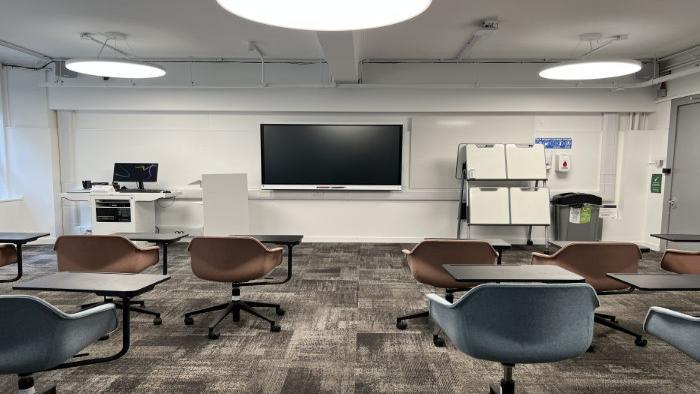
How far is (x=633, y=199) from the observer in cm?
630

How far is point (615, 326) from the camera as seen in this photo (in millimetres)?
2988

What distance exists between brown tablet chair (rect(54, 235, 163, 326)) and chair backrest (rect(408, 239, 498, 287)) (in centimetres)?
218

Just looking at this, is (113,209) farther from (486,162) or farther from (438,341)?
(486,162)

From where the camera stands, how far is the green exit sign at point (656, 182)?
19.6 ft

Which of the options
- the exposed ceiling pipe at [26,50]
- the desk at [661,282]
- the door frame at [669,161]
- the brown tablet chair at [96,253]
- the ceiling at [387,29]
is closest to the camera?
the desk at [661,282]

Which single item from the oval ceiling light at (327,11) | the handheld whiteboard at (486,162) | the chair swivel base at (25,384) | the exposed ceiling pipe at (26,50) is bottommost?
the chair swivel base at (25,384)

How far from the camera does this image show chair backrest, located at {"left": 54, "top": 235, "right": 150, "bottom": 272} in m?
2.96

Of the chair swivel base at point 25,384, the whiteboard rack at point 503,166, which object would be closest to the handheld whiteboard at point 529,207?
the whiteboard rack at point 503,166

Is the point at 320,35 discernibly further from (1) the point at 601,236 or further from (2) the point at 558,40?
(1) the point at 601,236

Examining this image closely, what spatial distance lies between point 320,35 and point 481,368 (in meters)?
3.12

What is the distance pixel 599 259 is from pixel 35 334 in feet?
10.6

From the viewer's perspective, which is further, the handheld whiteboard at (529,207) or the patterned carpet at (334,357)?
the handheld whiteboard at (529,207)

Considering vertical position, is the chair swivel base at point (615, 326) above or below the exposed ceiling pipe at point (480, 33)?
below

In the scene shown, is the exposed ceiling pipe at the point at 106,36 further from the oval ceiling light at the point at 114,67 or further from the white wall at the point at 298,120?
the white wall at the point at 298,120
